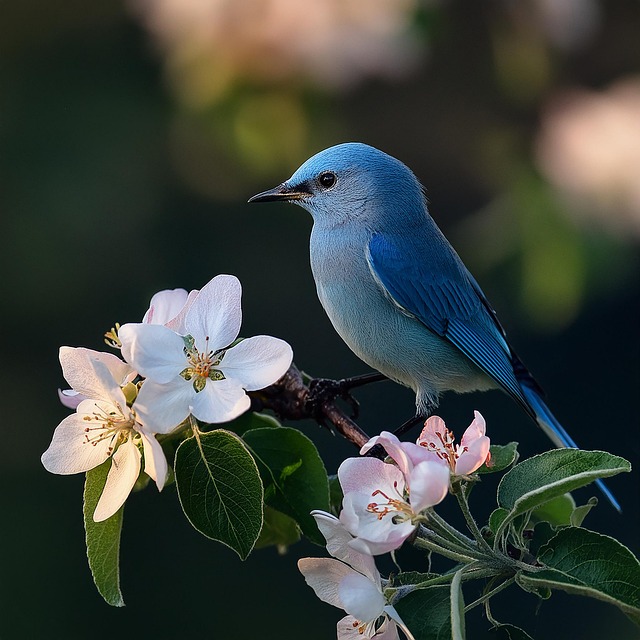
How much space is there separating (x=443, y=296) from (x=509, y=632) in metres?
0.98

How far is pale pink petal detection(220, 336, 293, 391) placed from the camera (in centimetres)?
125

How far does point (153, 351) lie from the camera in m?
1.24

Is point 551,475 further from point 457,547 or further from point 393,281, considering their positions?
point 393,281

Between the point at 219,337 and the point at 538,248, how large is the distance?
1.71 metres

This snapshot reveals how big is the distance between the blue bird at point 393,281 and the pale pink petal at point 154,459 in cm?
81

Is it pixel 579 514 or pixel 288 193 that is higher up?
pixel 288 193

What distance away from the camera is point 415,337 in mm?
2031

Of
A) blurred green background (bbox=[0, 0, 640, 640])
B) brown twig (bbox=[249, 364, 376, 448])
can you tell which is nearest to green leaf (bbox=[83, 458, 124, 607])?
brown twig (bbox=[249, 364, 376, 448])

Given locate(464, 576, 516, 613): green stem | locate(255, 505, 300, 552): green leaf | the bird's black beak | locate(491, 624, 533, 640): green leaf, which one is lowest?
locate(491, 624, 533, 640): green leaf

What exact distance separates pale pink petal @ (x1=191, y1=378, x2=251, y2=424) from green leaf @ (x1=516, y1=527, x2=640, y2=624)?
38 cm

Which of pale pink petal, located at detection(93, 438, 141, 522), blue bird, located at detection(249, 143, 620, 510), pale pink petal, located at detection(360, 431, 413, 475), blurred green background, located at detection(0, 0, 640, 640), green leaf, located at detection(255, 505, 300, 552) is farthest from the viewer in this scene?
blurred green background, located at detection(0, 0, 640, 640)

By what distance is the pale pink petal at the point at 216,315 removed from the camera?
1300mm

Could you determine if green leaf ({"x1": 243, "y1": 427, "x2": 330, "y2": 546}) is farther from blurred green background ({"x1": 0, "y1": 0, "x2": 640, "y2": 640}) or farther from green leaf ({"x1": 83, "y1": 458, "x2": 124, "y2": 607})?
blurred green background ({"x1": 0, "y1": 0, "x2": 640, "y2": 640})

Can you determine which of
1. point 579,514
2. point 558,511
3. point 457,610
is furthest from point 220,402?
point 558,511
